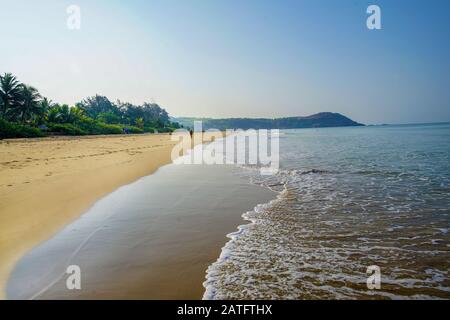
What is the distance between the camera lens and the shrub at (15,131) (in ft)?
133

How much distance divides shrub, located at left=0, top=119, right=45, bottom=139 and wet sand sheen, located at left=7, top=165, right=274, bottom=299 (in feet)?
138

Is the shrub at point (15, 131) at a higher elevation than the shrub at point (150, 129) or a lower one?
lower

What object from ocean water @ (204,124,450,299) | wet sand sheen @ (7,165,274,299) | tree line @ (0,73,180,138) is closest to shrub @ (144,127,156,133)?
tree line @ (0,73,180,138)

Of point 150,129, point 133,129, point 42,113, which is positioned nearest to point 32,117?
point 42,113

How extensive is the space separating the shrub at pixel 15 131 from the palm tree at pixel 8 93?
13316 mm

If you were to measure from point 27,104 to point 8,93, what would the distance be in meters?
3.34

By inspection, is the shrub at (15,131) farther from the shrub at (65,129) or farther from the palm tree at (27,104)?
the palm tree at (27,104)

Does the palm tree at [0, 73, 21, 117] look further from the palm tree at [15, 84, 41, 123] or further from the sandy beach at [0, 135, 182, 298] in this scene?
the sandy beach at [0, 135, 182, 298]

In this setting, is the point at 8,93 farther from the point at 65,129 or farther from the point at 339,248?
the point at 339,248

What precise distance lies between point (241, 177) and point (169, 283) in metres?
9.84

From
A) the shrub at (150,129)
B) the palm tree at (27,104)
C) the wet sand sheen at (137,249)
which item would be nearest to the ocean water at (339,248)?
the wet sand sheen at (137,249)

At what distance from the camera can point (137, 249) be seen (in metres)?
5.04

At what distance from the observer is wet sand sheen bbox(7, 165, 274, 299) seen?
372cm

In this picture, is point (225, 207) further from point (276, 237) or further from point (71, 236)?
point (71, 236)
